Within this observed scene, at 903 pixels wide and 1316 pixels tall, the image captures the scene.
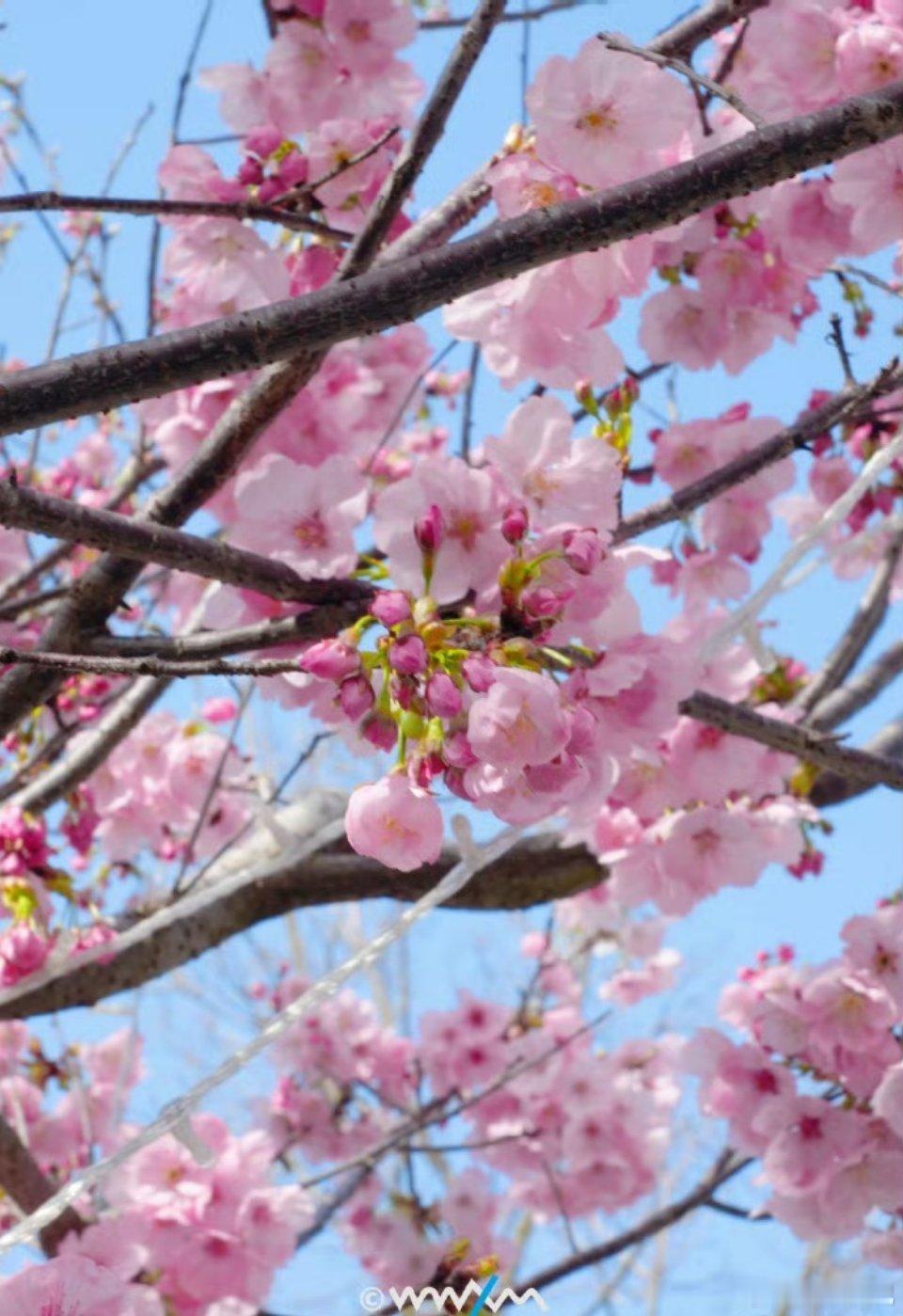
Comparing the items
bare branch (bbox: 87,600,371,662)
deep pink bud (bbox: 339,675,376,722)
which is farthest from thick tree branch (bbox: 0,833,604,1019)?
deep pink bud (bbox: 339,675,376,722)

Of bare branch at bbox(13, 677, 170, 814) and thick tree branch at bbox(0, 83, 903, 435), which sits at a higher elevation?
bare branch at bbox(13, 677, 170, 814)

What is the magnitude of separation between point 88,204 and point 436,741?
2.24ft

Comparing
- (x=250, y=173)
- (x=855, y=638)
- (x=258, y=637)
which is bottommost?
(x=258, y=637)

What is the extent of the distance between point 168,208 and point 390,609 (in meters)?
0.62

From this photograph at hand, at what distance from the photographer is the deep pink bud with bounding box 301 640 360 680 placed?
3.58 feet

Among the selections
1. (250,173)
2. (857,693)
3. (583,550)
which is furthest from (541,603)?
(857,693)

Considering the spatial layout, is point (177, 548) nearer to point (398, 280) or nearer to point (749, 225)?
point (398, 280)

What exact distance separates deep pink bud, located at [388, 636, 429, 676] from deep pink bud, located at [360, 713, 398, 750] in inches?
3.5

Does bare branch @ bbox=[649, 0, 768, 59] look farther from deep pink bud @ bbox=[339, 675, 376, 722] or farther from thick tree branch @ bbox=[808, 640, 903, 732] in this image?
thick tree branch @ bbox=[808, 640, 903, 732]

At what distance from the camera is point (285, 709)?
5.03 ft

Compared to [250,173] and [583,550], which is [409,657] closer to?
[583,550]

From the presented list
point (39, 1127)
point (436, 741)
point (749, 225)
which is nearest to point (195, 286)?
point (749, 225)

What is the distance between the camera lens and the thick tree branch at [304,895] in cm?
238

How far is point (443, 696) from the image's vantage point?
107cm
